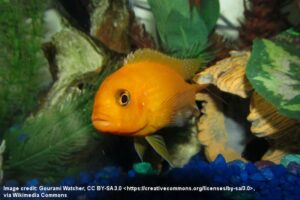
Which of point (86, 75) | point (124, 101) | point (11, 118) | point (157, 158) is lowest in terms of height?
point (157, 158)

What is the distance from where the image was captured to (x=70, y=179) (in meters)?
1.91

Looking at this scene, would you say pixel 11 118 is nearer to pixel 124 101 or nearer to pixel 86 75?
pixel 86 75

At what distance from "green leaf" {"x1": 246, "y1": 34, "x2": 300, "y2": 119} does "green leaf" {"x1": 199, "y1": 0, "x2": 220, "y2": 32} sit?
34.0 inches

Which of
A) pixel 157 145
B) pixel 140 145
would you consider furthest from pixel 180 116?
pixel 140 145

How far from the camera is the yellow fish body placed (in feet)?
6.00

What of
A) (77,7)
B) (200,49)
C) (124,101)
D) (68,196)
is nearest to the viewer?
(68,196)

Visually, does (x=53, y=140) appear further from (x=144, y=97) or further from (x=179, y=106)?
(x=179, y=106)

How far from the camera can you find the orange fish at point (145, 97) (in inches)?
72.1

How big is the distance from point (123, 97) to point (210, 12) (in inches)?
51.6

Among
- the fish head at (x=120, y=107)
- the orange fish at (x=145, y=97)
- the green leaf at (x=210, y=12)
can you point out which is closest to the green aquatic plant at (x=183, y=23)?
the green leaf at (x=210, y=12)

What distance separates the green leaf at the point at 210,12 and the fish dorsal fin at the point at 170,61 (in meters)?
0.58

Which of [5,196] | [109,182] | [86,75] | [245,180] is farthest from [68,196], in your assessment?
[86,75]

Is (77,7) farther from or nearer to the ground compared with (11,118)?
farther from the ground

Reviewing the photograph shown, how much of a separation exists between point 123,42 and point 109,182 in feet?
5.54
